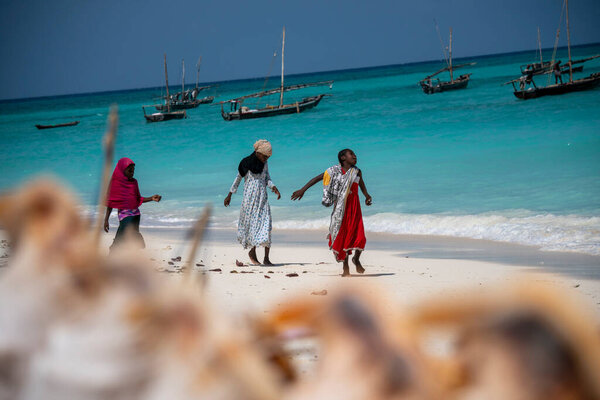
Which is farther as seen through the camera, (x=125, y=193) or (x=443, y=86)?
(x=443, y=86)

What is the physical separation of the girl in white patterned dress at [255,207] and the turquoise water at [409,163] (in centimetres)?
209

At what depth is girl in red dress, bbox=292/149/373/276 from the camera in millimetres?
7645

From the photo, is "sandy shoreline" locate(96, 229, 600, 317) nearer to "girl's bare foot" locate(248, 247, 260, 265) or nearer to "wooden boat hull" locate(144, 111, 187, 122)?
"girl's bare foot" locate(248, 247, 260, 265)

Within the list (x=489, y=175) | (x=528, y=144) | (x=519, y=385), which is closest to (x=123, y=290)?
(x=519, y=385)

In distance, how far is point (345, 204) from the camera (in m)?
7.75

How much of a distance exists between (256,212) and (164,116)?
152 feet

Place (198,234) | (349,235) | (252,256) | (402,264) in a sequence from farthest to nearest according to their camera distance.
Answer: (252,256), (402,264), (349,235), (198,234)

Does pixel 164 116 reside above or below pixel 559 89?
below

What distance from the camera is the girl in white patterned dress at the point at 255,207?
877cm

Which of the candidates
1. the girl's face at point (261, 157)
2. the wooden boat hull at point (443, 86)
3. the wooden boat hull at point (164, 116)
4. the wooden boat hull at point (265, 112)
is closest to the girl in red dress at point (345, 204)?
the girl's face at point (261, 157)

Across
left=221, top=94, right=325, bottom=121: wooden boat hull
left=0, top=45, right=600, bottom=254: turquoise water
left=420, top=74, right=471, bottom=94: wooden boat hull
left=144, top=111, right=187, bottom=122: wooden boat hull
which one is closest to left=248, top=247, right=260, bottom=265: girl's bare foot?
left=0, top=45, right=600, bottom=254: turquoise water

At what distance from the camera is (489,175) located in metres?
17.0

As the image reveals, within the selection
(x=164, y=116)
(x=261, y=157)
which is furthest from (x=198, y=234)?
(x=164, y=116)

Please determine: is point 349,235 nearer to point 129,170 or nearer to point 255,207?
point 255,207
